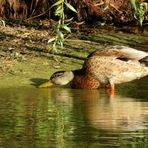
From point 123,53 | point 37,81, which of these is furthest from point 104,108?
point 37,81

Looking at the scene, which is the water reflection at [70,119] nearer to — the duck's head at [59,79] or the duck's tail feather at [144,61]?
the duck's head at [59,79]

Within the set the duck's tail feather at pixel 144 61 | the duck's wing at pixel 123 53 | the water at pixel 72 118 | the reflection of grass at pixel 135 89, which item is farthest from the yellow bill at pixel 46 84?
the duck's tail feather at pixel 144 61

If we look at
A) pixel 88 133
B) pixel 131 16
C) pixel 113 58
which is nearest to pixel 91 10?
pixel 131 16

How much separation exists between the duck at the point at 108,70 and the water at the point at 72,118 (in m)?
0.24

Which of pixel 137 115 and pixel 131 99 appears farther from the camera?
pixel 131 99

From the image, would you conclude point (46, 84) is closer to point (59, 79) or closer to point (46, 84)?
point (46, 84)

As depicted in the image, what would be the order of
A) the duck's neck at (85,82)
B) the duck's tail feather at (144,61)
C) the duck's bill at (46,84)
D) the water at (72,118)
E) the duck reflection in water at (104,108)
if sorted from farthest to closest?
the duck's tail feather at (144,61), the duck's neck at (85,82), the duck's bill at (46,84), the duck reflection in water at (104,108), the water at (72,118)

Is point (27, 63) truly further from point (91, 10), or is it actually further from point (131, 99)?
point (91, 10)

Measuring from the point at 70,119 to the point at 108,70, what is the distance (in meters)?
3.33

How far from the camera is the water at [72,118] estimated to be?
6250 mm

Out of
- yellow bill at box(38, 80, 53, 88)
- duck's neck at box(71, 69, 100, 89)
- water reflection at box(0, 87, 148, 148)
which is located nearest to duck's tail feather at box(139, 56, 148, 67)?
duck's neck at box(71, 69, 100, 89)

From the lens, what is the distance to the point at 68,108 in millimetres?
8328

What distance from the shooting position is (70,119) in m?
7.48

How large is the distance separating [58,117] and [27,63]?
182 inches
